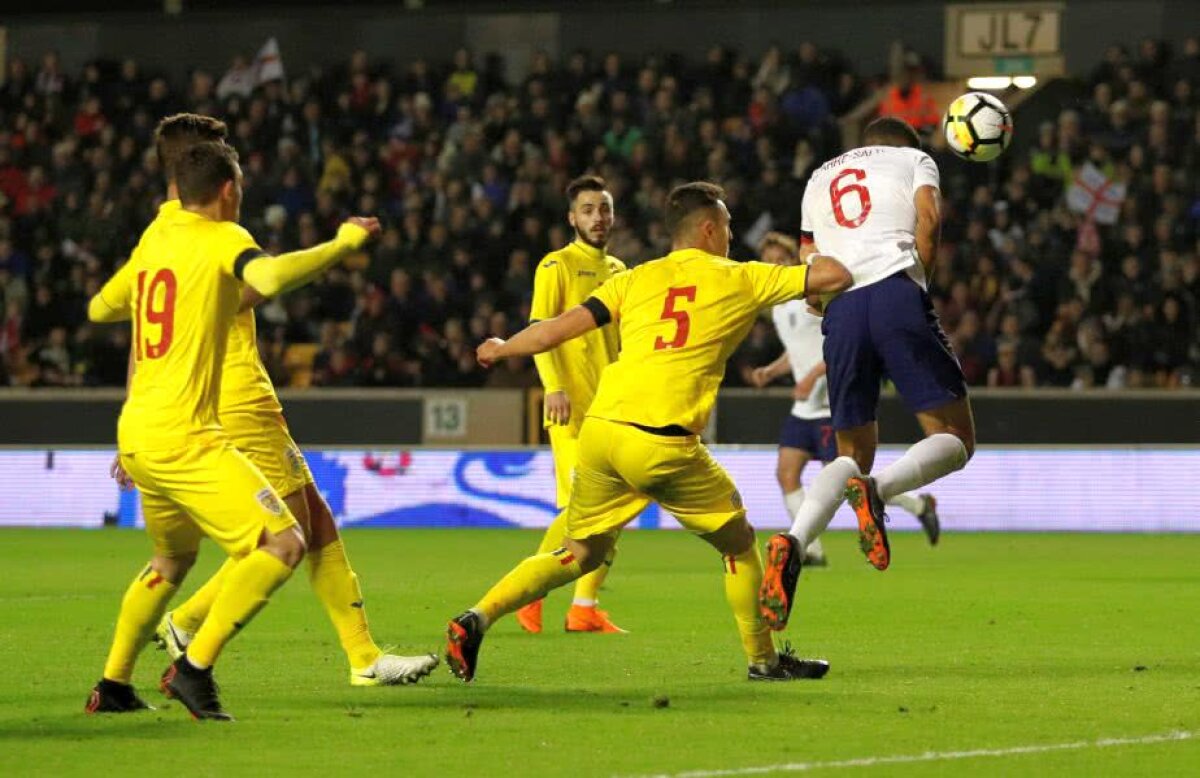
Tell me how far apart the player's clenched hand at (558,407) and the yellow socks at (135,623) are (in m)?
3.61

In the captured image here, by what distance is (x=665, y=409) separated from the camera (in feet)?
27.2

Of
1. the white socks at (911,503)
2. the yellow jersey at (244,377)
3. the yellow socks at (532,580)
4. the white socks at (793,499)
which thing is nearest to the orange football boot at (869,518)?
the yellow socks at (532,580)

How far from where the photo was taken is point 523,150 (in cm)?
2644

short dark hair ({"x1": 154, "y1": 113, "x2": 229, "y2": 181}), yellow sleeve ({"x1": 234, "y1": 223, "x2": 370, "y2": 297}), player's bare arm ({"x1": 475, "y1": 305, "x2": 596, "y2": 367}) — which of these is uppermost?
short dark hair ({"x1": 154, "y1": 113, "x2": 229, "y2": 181})

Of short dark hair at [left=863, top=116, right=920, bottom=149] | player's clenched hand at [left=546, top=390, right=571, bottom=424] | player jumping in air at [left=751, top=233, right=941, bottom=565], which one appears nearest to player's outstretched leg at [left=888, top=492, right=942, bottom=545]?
player jumping in air at [left=751, top=233, right=941, bottom=565]

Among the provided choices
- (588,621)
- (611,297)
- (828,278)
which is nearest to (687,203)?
(611,297)

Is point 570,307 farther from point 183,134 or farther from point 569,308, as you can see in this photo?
point 183,134

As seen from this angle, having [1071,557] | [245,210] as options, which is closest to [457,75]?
[245,210]

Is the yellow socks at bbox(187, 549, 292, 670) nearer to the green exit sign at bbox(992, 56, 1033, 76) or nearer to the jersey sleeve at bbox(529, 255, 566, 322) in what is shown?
the jersey sleeve at bbox(529, 255, 566, 322)

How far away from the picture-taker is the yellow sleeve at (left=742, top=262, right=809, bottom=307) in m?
8.05

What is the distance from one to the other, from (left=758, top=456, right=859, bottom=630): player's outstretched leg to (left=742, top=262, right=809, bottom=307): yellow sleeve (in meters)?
0.88

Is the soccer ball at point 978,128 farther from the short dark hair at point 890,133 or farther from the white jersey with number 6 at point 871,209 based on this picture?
the white jersey with number 6 at point 871,209

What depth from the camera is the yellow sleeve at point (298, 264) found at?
22.0 feet

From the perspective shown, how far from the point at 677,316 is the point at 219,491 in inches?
80.5
